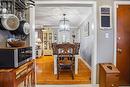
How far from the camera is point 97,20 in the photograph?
15.6 ft

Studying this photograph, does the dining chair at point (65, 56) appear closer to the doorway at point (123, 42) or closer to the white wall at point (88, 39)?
the white wall at point (88, 39)

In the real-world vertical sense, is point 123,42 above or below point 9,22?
below

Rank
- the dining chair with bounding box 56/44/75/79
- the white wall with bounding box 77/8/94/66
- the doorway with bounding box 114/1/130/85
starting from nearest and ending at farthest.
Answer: the doorway with bounding box 114/1/130/85 → the dining chair with bounding box 56/44/75/79 → the white wall with bounding box 77/8/94/66

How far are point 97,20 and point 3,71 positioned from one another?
10.3 ft

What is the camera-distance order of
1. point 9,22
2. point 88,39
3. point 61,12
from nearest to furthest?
1. point 9,22
2. point 61,12
3. point 88,39

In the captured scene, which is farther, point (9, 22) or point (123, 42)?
point (123, 42)

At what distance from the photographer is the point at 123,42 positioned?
4.96m

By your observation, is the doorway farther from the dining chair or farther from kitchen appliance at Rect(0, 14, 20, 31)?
kitchen appliance at Rect(0, 14, 20, 31)

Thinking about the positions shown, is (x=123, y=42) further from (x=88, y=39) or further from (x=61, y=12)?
(x=61, y=12)

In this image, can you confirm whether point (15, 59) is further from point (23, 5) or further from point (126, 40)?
point (126, 40)

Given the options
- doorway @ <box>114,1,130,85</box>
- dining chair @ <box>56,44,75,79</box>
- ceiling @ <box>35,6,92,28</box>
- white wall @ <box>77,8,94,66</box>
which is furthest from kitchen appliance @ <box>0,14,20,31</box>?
doorway @ <box>114,1,130,85</box>

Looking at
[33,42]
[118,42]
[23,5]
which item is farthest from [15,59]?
[118,42]

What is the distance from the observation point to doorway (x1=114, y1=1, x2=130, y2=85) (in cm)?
495

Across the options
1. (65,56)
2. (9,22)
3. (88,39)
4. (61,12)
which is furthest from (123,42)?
(61,12)
